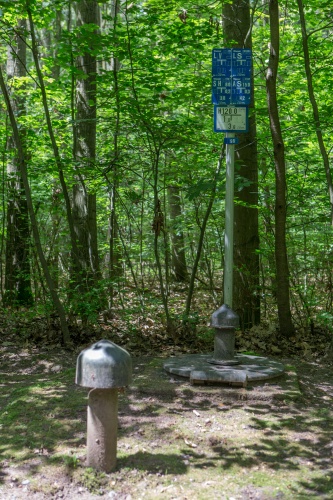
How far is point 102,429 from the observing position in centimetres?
366

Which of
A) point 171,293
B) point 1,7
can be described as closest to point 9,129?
point 1,7

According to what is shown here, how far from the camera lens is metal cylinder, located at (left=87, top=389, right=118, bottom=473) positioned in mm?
3664

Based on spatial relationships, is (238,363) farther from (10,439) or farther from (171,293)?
(171,293)

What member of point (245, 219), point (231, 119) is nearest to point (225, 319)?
point (231, 119)

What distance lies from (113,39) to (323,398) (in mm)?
5421

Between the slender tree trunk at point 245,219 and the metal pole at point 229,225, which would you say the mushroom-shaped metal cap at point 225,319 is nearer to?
the metal pole at point 229,225

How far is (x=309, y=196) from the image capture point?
877 cm

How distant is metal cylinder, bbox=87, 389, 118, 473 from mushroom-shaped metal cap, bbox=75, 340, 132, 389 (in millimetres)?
148

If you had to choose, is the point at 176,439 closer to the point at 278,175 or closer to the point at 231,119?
the point at 231,119

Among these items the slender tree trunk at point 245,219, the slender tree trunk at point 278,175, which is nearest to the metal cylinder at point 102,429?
the slender tree trunk at point 278,175

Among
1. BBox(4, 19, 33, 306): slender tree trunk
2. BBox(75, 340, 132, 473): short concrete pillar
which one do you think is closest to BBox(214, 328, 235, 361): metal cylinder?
BBox(75, 340, 132, 473): short concrete pillar

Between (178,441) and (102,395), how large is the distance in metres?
0.93

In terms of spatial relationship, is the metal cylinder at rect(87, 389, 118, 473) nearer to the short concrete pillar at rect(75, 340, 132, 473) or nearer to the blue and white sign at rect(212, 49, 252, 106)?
the short concrete pillar at rect(75, 340, 132, 473)

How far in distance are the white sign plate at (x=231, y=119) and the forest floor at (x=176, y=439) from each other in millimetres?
2853
